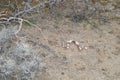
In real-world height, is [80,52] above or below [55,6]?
below

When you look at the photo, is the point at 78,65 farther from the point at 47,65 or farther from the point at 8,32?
the point at 8,32

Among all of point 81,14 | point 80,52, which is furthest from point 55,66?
point 81,14

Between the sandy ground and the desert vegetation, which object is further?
the sandy ground

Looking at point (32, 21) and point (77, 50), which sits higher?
point (32, 21)

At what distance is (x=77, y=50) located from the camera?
3455 millimetres

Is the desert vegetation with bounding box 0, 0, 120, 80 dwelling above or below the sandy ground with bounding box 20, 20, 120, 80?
above

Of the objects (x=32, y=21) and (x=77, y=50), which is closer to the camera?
(x=77, y=50)

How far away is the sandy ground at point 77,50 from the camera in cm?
316

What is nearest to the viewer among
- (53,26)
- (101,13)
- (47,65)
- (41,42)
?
(47,65)

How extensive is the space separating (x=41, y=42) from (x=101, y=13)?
952 millimetres

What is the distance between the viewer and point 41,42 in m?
3.52

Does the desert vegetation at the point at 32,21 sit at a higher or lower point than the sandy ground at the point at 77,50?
higher

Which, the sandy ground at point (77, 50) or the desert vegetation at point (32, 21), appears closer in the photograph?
the desert vegetation at point (32, 21)

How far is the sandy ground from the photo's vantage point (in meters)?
3.16
